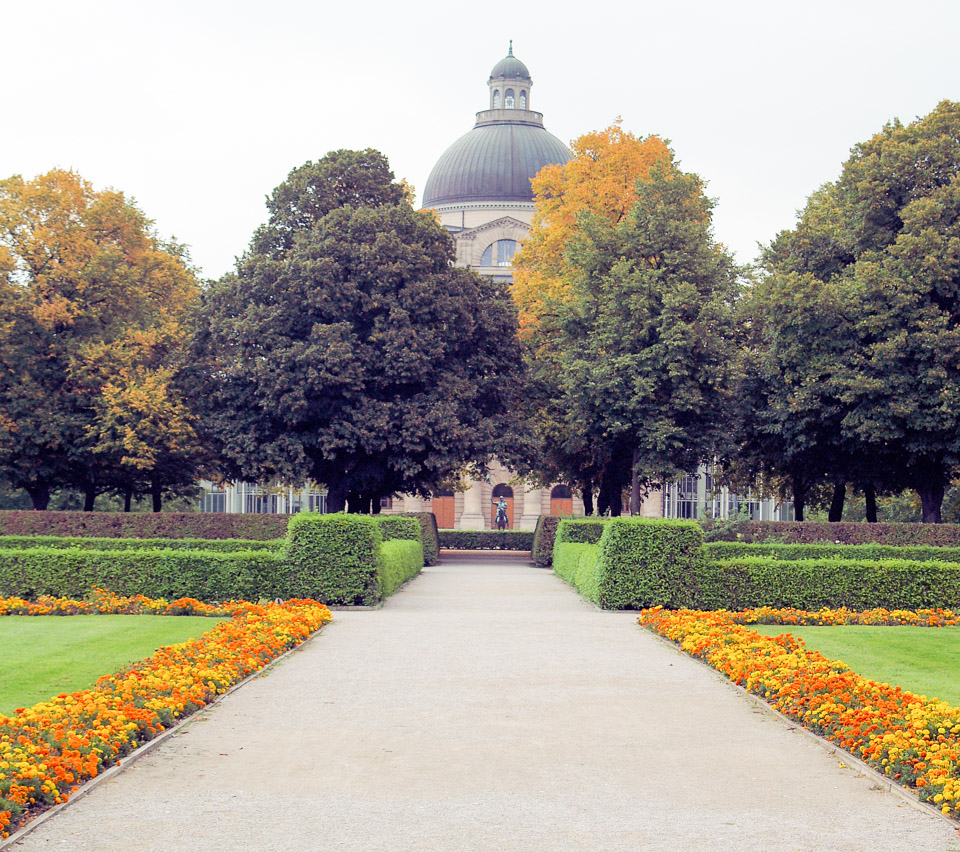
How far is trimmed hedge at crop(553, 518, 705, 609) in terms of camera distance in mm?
20688

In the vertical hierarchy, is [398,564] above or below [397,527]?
below

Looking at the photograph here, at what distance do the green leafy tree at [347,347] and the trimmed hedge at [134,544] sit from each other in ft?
39.6

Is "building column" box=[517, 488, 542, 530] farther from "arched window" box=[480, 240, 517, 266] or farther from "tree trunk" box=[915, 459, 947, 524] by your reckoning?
"tree trunk" box=[915, 459, 947, 524]

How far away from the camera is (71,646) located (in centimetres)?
1445

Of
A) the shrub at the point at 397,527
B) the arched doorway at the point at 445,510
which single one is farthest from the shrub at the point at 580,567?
the arched doorway at the point at 445,510

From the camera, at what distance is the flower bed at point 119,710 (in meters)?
7.36

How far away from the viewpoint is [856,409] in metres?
33.0

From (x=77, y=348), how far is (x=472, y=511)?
38379 mm

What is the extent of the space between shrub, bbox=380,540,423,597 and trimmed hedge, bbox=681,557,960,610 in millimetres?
5692

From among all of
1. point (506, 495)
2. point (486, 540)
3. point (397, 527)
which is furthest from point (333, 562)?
point (506, 495)

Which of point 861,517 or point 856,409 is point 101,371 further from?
point 861,517

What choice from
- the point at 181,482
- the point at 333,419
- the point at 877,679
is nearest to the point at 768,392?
the point at 333,419

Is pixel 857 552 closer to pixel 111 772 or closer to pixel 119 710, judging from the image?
pixel 119 710

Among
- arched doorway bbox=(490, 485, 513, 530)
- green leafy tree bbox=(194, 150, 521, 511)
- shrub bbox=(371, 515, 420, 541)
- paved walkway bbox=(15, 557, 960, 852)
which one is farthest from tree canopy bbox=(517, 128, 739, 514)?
arched doorway bbox=(490, 485, 513, 530)
